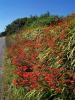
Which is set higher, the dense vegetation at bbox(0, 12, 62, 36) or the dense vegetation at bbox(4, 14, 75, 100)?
the dense vegetation at bbox(0, 12, 62, 36)

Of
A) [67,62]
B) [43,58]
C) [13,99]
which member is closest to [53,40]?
[43,58]

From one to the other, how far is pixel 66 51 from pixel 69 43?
0.73 ft

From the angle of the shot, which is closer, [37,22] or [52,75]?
[52,75]

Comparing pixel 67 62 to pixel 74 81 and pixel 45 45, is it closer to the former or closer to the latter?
pixel 74 81

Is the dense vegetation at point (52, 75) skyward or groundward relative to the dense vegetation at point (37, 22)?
groundward

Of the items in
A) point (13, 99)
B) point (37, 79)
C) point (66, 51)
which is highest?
point (66, 51)

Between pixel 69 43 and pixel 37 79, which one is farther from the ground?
pixel 69 43

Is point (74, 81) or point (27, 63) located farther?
point (27, 63)

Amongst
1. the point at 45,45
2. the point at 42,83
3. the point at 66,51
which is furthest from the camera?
the point at 45,45

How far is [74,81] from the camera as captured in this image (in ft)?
24.4

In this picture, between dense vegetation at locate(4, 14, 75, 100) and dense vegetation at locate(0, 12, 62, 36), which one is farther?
dense vegetation at locate(0, 12, 62, 36)

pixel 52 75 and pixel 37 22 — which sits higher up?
pixel 37 22

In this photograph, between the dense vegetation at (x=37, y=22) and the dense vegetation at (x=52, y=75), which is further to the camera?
the dense vegetation at (x=37, y=22)

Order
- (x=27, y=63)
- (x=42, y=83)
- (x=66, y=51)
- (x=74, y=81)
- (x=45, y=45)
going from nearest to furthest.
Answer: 1. (x=74, y=81)
2. (x=42, y=83)
3. (x=66, y=51)
4. (x=45, y=45)
5. (x=27, y=63)
